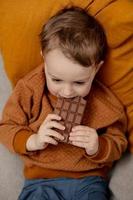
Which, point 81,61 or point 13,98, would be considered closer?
point 81,61

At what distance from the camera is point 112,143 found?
1.34 metres

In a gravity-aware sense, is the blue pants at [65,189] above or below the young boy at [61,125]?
below

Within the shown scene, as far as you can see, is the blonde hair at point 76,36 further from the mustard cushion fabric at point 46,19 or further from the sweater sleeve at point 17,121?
the sweater sleeve at point 17,121

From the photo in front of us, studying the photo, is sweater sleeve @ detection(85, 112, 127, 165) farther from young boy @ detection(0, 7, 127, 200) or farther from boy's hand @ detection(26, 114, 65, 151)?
boy's hand @ detection(26, 114, 65, 151)

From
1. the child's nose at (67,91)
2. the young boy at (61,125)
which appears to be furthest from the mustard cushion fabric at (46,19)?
the child's nose at (67,91)

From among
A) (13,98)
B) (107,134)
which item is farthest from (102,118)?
(13,98)

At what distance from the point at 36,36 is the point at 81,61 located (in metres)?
0.20

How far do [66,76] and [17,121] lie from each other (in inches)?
8.9

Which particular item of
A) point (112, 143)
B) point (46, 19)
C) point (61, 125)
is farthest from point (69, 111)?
point (46, 19)

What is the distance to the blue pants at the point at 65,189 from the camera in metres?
1.31

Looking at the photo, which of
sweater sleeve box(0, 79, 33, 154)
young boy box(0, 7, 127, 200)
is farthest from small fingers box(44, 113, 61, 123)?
sweater sleeve box(0, 79, 33, 154)

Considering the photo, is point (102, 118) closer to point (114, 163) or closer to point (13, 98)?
Answer: point (114, 163)

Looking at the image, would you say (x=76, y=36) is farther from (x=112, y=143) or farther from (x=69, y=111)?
(x=112, y=143)

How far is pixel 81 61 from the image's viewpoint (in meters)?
1.22
